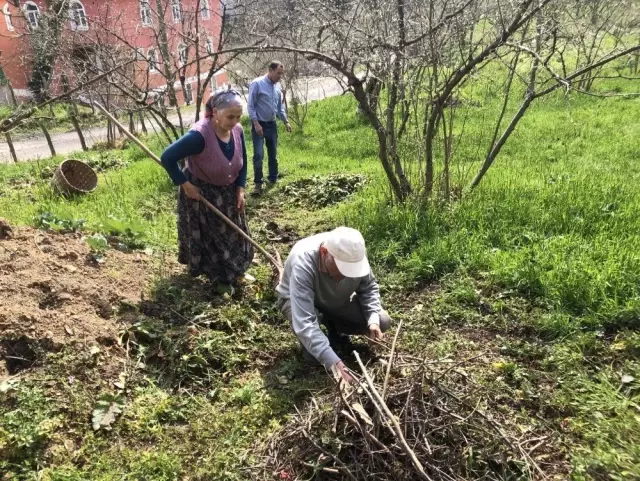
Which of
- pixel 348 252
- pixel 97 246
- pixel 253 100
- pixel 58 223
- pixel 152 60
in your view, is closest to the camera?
pixel 348 252

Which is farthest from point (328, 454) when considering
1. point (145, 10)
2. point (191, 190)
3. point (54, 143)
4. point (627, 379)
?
point (54, 143)

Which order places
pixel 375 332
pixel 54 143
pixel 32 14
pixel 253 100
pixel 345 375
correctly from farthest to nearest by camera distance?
pixel 54 143 → pixel 32 14 → pixel 253 100 → pixel 375 332 → pixel 345 375

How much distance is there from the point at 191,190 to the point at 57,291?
1.20 metres

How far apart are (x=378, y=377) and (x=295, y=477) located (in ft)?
2.16

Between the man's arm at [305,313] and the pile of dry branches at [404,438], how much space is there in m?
0.35

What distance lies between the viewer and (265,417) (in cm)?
284

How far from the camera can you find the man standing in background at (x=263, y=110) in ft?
22.3

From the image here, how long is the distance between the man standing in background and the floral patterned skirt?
9.41 feet

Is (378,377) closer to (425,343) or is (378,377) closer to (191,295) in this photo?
(425,343)

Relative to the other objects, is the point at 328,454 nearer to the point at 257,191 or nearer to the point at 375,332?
the point at 375,332

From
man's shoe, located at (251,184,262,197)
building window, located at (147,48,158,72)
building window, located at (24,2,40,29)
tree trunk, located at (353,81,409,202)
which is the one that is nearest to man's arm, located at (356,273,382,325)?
tree trunk, located at (353,81,409,202)

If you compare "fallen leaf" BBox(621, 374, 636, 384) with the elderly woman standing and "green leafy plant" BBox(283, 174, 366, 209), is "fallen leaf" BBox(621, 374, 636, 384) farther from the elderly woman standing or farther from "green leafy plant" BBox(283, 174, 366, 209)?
"green leafy plant" BBox(283, 174, 366, 209)

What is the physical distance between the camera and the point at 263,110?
6.88 m

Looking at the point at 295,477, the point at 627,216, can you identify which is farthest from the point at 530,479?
the point at 627,216
